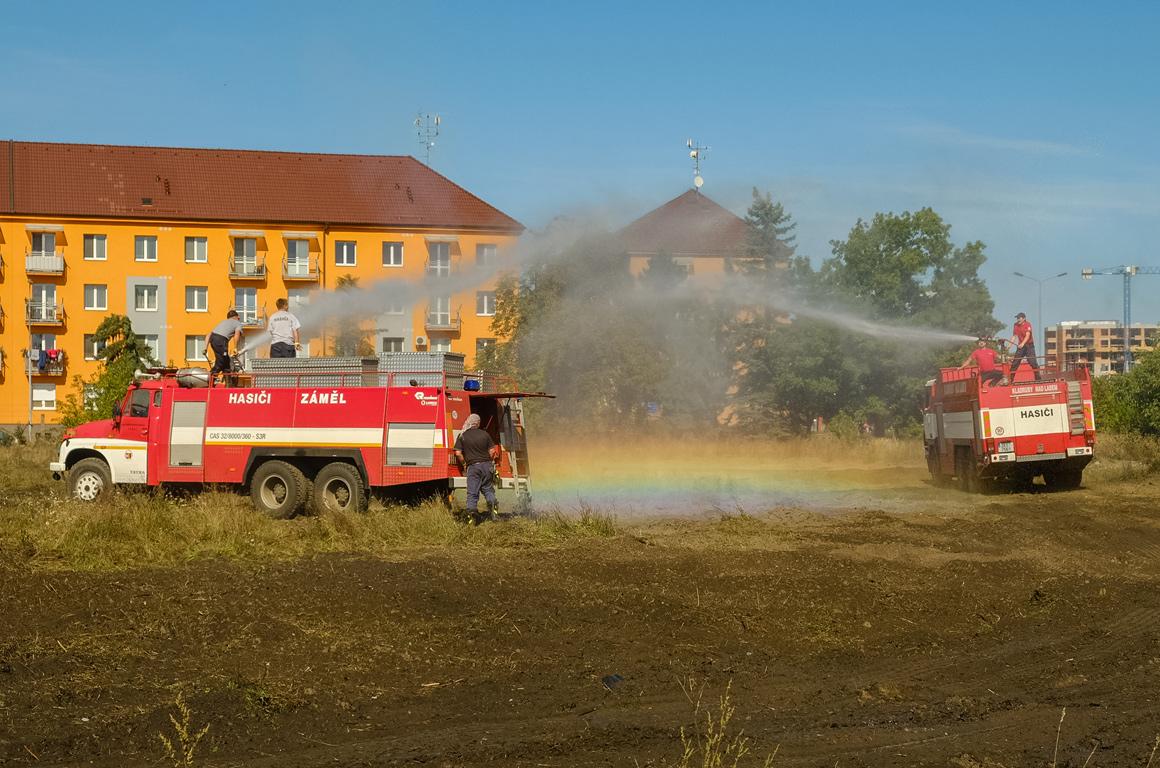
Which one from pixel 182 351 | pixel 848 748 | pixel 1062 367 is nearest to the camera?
pixel 848 748

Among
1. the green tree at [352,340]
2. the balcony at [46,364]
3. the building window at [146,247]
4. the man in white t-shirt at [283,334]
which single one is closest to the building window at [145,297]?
the building window at [146,247]

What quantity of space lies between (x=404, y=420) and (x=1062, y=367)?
13093 millimetres

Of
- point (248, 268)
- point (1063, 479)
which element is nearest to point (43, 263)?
point (248, 268)

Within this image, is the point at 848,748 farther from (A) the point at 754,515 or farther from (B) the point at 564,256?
(B) the point at 564,256

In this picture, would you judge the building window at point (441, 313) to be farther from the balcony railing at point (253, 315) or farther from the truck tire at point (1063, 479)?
the truck tire at point (1063, 479)

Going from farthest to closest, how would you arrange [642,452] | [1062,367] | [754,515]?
[642,452] < [1062,367] < [754,515]

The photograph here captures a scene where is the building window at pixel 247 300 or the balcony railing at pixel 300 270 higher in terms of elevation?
the balcony railing at pixel 300 270

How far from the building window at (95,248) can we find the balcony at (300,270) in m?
9.14

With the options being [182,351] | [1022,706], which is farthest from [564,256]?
[1022,706]

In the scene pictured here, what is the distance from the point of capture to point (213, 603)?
9750 millimetres

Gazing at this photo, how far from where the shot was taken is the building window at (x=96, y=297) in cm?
5594

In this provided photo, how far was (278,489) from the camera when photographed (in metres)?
17.3

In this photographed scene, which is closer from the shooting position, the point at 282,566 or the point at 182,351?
the point at 282,566

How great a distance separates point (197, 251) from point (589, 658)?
53.1 m
